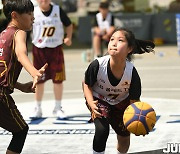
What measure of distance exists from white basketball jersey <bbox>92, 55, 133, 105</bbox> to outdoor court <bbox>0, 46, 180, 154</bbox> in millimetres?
1072

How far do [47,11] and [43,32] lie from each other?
35 cm

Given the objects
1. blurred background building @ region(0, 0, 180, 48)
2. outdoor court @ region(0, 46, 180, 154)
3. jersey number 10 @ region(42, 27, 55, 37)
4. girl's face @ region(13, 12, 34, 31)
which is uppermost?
girl's face @ region(13, 12, 34, 31)

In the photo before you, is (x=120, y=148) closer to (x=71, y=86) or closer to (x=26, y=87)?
(x=26, y=87)

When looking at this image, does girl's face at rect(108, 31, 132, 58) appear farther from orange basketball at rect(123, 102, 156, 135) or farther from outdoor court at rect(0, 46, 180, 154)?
outdoor court at rect(0, 46, 180, 154)

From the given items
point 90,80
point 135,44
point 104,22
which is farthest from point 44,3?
point 104,22

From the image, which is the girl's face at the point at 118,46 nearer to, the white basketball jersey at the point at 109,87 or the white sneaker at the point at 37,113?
the white basketball jersey at the point at 109,87

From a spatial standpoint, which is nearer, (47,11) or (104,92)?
(104,92)

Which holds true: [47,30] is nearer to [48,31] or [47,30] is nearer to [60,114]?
[48,31]

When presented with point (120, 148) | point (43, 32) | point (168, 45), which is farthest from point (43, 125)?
point (168, 45)

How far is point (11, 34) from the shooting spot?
6648mm

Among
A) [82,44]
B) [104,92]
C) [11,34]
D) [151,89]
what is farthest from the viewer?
[82,44]

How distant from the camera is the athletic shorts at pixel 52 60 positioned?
10330 millimetres

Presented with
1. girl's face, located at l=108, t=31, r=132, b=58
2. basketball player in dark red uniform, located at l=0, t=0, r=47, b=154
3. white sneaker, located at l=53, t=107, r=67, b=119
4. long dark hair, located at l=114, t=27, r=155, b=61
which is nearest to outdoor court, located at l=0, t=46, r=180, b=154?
white sneaker, located at l=53, t=107, r=67, b=119

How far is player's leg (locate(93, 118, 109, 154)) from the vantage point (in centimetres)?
684
